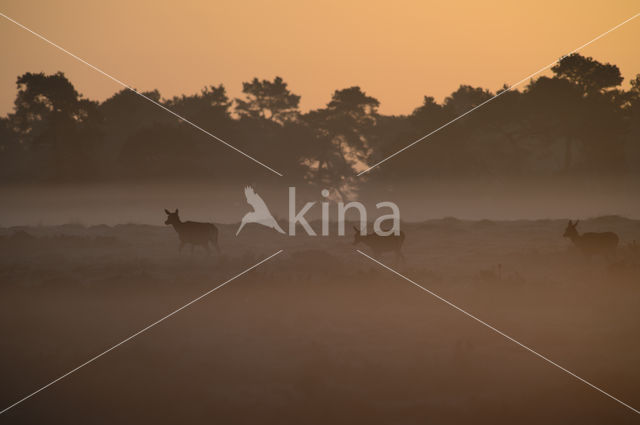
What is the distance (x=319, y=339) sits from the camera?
11719 millimetres

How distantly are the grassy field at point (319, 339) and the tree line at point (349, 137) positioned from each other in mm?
26882

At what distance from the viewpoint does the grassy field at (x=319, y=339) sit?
894 centimetres

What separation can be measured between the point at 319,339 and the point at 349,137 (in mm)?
40050

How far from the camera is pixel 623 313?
13102mm

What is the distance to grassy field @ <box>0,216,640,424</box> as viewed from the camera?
8938 mm

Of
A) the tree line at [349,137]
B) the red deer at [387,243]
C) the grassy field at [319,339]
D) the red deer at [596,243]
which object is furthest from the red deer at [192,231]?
the tree line at [349,137]

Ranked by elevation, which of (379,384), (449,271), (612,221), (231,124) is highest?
(231,124)

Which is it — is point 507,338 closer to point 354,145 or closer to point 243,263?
point 243,263

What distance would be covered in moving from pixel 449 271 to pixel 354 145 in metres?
33.7

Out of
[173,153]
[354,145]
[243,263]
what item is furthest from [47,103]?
[243,263]

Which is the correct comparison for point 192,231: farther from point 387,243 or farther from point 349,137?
point 349,137

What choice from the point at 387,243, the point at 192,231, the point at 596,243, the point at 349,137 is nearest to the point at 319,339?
the point at 387,243

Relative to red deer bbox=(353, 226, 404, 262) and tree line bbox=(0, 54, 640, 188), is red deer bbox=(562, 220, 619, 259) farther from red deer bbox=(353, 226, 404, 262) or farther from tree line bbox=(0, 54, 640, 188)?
tree line bbox=(0, 54, 640, 188)

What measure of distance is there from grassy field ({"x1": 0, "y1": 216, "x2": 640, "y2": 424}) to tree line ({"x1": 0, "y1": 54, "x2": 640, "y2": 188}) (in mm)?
A: 26882
